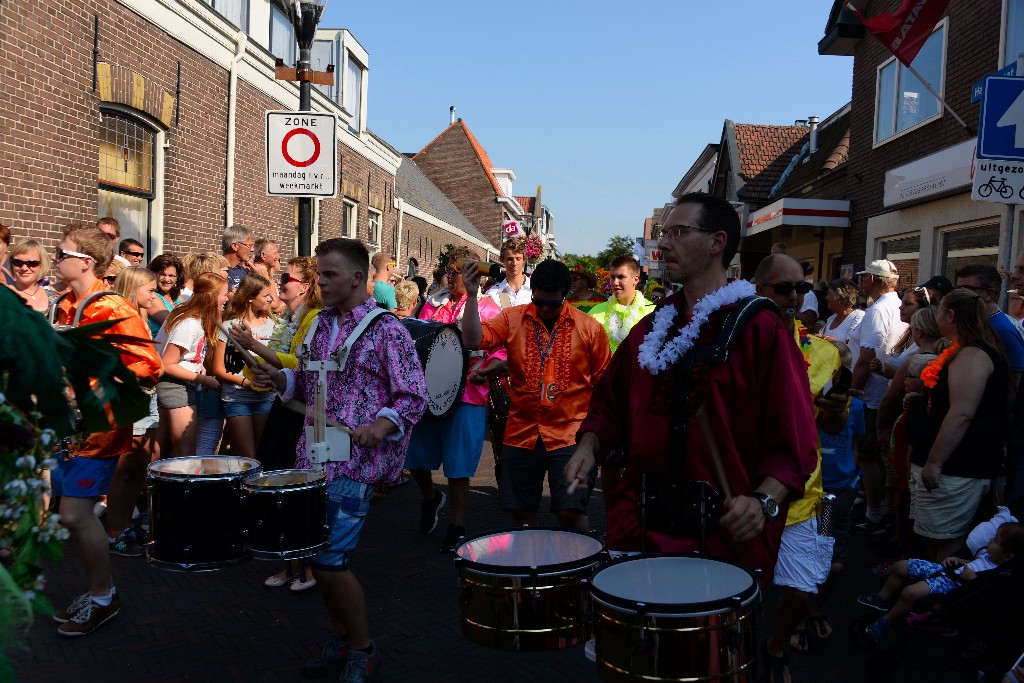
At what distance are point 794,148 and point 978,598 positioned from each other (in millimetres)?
28533

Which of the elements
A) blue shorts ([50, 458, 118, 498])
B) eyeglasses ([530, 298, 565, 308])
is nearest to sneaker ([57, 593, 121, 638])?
blue shorts ([50, 458, 118, 498])

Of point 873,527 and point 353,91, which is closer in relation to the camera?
point 873,527

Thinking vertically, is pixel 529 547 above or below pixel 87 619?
above

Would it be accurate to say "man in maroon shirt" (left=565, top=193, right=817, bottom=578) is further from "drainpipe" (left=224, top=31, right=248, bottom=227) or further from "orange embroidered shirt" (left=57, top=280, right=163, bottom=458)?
"drainpipe" (left=224, top=31, right=248, bottom=227)

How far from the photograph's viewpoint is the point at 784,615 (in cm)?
385

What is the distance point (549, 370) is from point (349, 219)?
16766mm

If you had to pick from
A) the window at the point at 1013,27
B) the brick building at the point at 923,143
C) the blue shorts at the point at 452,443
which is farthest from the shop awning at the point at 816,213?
the blue shorts at the point at 452,443

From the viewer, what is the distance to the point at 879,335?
7645mm

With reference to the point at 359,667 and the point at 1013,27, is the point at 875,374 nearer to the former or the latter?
the point at 359,667

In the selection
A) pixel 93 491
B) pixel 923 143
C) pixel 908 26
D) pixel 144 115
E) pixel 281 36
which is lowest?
pixel 93 491

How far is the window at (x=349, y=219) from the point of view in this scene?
67.7 feet

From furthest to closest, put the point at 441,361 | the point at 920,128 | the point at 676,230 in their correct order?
1. the point at 920,128
2. the point at 441,361
3. the point at 676,230

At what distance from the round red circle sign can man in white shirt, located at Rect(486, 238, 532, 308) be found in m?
2.24

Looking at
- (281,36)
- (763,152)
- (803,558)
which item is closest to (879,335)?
(803,558)
